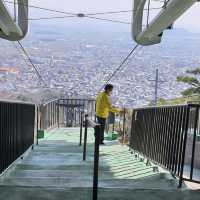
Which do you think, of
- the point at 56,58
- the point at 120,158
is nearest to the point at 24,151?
the point at 120,158

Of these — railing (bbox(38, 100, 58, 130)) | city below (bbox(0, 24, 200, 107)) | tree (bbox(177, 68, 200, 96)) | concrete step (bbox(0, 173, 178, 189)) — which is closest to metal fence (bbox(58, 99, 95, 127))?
railing (bbox(38, 100, 58, 130))

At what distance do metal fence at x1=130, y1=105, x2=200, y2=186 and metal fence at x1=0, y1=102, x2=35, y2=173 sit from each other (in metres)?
2.23

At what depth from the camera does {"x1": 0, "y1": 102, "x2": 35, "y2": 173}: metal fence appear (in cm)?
713

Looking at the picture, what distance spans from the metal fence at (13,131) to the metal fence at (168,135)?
87.6 inches

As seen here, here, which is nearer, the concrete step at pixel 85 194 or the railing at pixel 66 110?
the concrete step at pixel 85 194

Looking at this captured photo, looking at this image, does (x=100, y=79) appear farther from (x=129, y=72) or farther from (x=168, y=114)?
(x=168, y=114)

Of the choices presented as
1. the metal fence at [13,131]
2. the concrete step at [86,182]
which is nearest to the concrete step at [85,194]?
the concrete step at [86,182]

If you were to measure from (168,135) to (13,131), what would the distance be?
234 centimetres

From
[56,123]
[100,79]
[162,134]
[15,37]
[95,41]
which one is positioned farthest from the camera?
[95,41]

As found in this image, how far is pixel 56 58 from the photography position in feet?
297

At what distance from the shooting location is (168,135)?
7684 millimetres

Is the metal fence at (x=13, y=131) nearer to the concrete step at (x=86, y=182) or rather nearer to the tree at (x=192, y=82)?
the concrete step at (x=86, y=182)

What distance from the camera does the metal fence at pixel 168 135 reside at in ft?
22.4

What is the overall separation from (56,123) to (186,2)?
13895 mm
